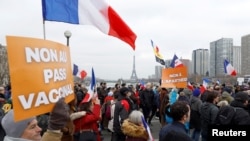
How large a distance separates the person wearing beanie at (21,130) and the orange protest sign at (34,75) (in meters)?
0.12

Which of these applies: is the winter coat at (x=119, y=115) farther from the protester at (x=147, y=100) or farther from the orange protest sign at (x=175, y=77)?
the protester at (x=147, y=100)

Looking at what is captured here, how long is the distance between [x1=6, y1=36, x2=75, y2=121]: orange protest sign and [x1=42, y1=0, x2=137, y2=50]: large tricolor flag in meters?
1.23

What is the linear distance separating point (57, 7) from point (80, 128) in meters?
2.25

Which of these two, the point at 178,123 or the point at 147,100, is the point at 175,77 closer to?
the point at 147,100

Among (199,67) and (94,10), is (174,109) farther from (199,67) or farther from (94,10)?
(199,67)

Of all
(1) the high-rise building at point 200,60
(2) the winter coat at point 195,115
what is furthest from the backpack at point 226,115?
(1) the high-rise building at point 200,60

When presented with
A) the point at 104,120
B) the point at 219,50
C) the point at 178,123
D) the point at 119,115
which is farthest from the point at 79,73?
the point at 219,50

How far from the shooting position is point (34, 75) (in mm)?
3064

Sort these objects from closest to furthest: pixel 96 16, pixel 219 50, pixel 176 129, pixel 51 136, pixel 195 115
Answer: pixel 51 136 < pixel 176 129 < pixel 96 16 < pixel 195 115 < pixel 219 50

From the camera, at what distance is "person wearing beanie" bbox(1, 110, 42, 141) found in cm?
301

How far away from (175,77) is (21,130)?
833cm

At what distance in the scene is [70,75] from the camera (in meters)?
3.99

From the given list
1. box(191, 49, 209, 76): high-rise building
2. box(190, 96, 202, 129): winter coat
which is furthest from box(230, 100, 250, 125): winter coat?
box(191, 49, 209, 76): high-rise building

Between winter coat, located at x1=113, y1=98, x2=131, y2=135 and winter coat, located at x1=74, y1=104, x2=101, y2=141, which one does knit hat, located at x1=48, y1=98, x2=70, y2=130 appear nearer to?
winter coat, located at x1=74, y1=104, x2=101, y2=141
